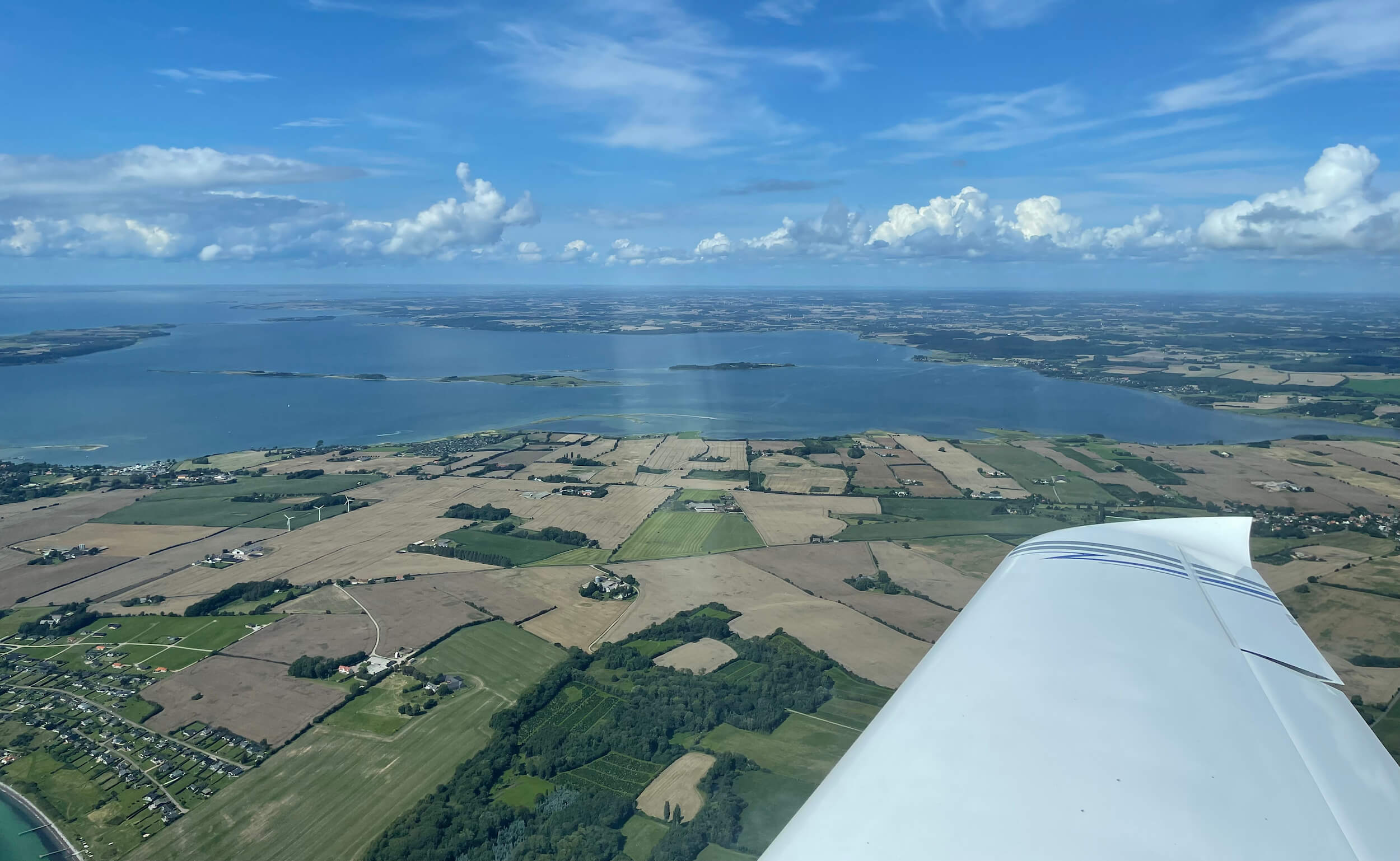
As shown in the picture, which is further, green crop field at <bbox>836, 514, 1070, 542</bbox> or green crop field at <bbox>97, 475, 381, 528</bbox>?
green crop field at <bbox>97, 475, 381, 528</bbox>

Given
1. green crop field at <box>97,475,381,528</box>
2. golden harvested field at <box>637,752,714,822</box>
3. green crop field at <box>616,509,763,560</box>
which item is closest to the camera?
golden harvested field at <box>637,752,714,822</box>

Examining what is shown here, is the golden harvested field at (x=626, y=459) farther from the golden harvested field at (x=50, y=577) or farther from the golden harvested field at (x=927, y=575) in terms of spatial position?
the golden harvested field at (x=50, y=577)

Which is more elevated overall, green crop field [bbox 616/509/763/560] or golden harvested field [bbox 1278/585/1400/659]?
golden harvested field [bbox 1278/585/1400/659]

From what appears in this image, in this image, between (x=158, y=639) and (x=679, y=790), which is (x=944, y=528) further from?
(x=158, y=639)

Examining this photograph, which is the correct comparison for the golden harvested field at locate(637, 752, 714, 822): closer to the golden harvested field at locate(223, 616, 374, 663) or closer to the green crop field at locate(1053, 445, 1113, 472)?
the golden harvested field at locate(223, 616, 374, 663)

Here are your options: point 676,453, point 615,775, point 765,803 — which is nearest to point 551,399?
point 676,453

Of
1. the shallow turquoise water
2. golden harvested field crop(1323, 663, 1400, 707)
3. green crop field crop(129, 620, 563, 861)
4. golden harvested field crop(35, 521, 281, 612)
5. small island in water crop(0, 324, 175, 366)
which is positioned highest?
small island in water crop(0, 324, 175, 366)

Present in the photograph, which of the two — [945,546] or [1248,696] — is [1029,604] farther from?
[945,546]

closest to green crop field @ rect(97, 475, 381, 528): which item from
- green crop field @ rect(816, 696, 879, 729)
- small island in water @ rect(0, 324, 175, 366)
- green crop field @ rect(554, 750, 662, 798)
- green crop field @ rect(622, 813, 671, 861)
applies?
green crop field @ rect(554, 750, 662, 798)
